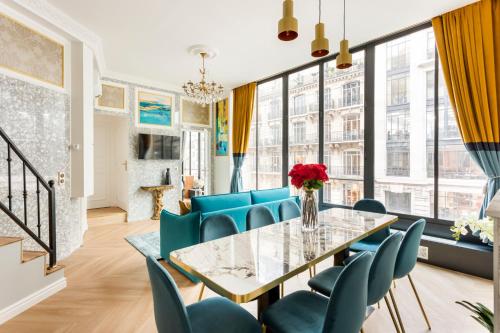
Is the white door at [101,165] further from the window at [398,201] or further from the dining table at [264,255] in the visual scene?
the window at [398,201]

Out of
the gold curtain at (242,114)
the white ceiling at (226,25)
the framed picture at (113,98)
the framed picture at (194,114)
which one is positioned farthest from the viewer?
the framed picture at (194,114)

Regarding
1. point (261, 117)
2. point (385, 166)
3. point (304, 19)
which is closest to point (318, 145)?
point (385, 166)

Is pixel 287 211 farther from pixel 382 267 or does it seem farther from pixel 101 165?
pixel 101 165

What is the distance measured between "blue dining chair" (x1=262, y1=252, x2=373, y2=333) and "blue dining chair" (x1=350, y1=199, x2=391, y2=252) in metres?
1.22

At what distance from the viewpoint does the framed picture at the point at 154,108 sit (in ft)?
18.4

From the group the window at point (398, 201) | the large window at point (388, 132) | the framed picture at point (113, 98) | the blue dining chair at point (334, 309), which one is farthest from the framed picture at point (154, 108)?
the blue dining chair at point (334, 309)

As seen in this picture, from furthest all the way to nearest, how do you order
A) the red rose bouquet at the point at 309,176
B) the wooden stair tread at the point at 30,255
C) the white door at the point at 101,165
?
the white door at the point at 101,165 < the wooden stair tread at the point at 30,255 < the red rose bouquet at the point at 309,176

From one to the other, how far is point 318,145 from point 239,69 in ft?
7.26

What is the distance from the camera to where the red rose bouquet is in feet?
6.29

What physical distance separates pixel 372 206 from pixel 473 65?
2005mm

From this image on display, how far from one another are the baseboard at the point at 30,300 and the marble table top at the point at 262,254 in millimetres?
1837

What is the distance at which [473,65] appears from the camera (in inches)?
111

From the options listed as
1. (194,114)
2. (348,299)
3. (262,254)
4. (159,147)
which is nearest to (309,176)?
(262,254)

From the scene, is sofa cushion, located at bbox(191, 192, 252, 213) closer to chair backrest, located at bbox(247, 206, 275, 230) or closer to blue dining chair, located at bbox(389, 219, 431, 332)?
chair backrest, located at bbox(247, 206, 275, 230)
